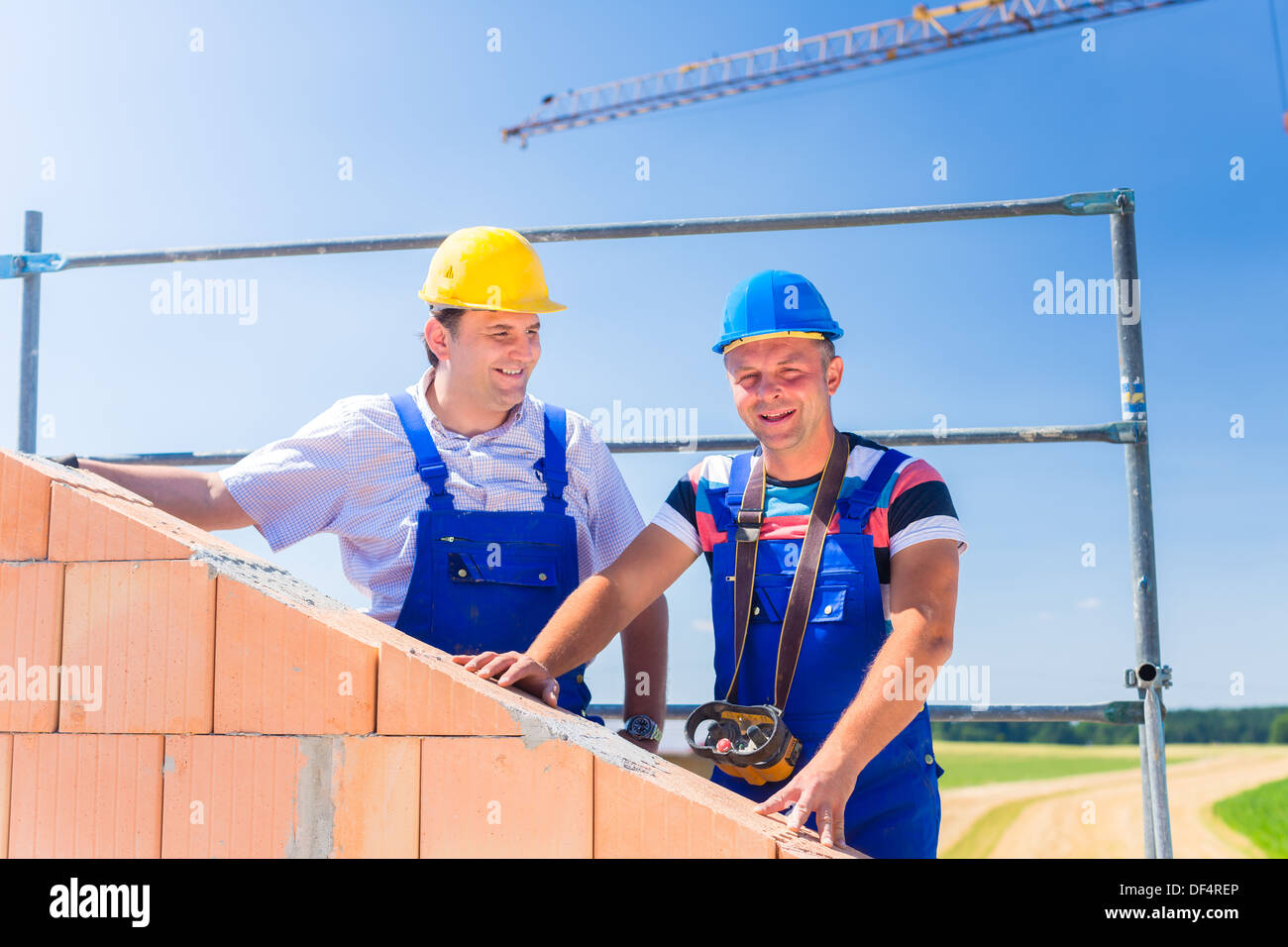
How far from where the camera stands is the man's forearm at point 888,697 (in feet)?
6.26

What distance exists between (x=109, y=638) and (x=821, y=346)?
1.65 m

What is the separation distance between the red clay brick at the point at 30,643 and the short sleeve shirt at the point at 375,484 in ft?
2.71

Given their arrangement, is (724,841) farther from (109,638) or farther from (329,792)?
(109,638)

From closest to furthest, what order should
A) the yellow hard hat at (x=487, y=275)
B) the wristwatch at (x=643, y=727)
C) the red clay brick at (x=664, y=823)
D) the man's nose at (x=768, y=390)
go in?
the red clay brick at (x=664, y=823)
the man's nose at (x=768, y=390)
the wristwatch at (x=643, y=727)
the yellow hard hat at (x=487, y=275)

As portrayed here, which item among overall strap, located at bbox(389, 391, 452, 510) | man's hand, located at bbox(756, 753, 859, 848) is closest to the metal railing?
overall strap, located at bbox(389, 391, 452, 510)

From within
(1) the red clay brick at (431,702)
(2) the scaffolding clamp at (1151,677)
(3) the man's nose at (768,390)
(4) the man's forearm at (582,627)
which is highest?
(3) the man's nose at (768,390)

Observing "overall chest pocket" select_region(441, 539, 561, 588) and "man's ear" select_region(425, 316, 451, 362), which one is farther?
"man's ear" select_region(425, 316, 451, 362)

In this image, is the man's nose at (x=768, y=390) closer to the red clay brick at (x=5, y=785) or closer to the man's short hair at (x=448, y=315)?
the man's short hair at (x=448, y=315)

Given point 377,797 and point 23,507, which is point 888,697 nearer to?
point 377,797

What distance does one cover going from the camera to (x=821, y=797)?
182 centimetres

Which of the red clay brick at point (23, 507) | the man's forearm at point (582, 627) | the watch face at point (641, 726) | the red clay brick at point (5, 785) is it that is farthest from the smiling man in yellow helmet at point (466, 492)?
the red clay brick at point (5, 785)

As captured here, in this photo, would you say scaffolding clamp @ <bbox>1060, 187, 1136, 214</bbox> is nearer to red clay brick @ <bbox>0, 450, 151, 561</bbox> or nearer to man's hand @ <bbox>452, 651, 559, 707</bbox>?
man's hand @ <bbox>452, 651, 559, 707</bbox>

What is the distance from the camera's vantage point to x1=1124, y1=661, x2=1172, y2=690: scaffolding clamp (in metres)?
3.23

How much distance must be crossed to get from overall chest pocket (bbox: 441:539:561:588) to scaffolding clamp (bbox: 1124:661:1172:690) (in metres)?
1.91
